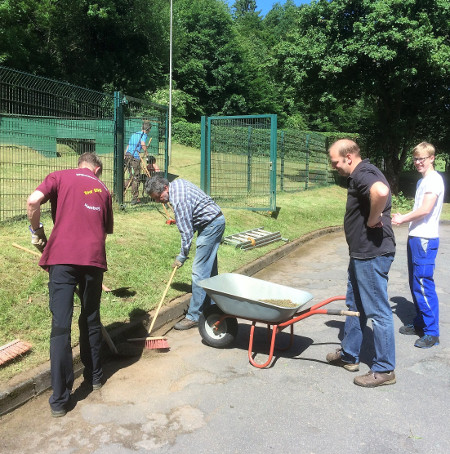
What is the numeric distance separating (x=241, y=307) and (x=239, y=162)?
9039 mm

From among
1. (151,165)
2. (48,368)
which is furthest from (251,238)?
(48,368)

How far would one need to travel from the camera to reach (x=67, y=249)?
340 centimetres

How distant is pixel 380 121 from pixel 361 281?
735 inches

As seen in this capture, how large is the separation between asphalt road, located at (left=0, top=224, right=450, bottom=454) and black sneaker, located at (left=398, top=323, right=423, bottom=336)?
129 millimetres

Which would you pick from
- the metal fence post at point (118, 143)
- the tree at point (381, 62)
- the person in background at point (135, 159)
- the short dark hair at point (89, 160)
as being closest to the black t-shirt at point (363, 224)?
the short dark hair at point (89, 160)

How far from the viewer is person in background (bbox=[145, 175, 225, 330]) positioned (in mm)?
4785

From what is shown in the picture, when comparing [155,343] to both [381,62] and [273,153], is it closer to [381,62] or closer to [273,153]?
[273,153]

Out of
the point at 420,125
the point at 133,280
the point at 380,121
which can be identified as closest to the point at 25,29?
the point at 380,121

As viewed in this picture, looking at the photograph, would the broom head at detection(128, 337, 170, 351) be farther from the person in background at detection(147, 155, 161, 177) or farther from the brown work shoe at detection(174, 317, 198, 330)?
the person in background at detection(147, 155, 161, 177)

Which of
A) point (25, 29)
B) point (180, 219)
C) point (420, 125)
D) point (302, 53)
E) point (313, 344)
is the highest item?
point (25, 29)

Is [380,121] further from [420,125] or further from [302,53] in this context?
[302,53]

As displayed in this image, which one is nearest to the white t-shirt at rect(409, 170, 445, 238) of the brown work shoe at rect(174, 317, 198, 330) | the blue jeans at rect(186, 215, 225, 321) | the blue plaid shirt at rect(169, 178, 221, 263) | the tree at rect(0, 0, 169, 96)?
the blue jeans at rect(186, 215, 225, 321)

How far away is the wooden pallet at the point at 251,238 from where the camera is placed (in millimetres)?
8797

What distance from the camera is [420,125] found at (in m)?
22.0
